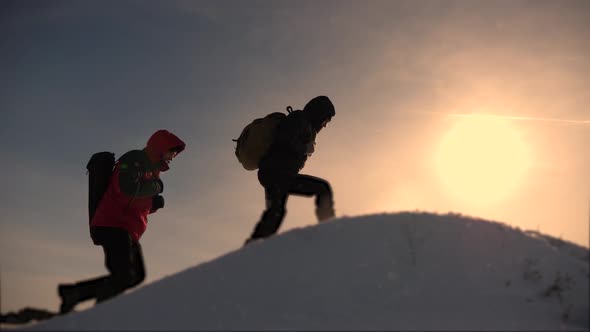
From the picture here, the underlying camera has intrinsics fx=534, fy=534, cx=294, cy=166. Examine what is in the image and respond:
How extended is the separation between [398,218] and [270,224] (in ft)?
6.67

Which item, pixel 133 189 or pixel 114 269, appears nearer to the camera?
pixel 114 269

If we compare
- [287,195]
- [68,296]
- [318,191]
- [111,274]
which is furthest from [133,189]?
[318,191]

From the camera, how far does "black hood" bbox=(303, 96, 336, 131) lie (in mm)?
8016

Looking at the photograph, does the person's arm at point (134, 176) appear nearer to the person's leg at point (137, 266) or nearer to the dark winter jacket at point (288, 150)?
the person's leg at point (137, 266)

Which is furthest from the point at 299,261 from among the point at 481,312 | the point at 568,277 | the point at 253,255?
the point at 568,277

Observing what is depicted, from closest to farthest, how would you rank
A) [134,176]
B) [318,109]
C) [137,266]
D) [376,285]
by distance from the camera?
[376,285] → [134,176] → [137,266] → [318,109]

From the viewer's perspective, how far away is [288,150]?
757 centimetres

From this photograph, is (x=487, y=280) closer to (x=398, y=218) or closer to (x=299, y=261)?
(x=398, y=218)

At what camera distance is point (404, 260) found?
5113 mm

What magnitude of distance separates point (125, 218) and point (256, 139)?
6.89 feet

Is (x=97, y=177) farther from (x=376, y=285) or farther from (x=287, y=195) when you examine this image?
(x=376, y=285)

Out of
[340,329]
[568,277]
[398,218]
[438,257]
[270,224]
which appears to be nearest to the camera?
[340,329]

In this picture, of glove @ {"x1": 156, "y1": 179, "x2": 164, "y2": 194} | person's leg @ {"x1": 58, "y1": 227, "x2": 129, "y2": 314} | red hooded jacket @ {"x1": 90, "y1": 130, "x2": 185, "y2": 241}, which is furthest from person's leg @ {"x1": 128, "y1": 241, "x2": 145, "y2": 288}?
glove @ {"x1": 156, "y1": 179, "x2": 164, "y2": 194}

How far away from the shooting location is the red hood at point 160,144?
748 cm
